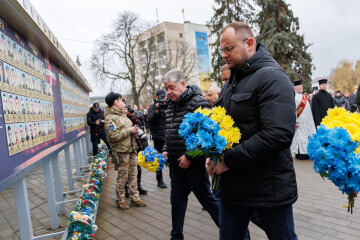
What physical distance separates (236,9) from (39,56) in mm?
22068

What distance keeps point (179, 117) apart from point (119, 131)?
1.77 meters

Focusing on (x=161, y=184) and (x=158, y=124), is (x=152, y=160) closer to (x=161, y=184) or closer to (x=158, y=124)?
(x=158, y=124)

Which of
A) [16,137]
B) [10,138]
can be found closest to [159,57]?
[16,137]

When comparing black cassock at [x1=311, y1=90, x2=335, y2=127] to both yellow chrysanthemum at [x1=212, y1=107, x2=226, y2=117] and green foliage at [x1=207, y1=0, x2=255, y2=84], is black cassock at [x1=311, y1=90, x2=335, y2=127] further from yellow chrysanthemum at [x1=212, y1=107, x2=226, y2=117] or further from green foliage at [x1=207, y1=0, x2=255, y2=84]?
green foliage at [x1=207, y1=0, x2=255, y2=84]

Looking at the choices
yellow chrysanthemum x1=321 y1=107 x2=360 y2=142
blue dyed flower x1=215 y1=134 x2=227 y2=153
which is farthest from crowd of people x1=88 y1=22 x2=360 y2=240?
yellow chrysanthemum x1=321 y1=107 x2=360 y2=142

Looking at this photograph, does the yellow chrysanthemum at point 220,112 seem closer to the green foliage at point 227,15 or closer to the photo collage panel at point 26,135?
the photo collage panel at point 26,135

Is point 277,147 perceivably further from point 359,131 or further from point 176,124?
point 176,124

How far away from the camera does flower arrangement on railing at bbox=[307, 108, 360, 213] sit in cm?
150

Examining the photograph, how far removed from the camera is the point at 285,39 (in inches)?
806

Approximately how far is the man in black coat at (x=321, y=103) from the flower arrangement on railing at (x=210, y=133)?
7042 millimetres

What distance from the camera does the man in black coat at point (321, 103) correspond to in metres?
7.77

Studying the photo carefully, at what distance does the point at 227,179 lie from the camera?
1968mm

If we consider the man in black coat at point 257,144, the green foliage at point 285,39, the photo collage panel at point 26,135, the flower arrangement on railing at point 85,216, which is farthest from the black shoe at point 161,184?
the green foliage at point 285,39

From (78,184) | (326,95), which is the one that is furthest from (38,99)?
(326,95)
